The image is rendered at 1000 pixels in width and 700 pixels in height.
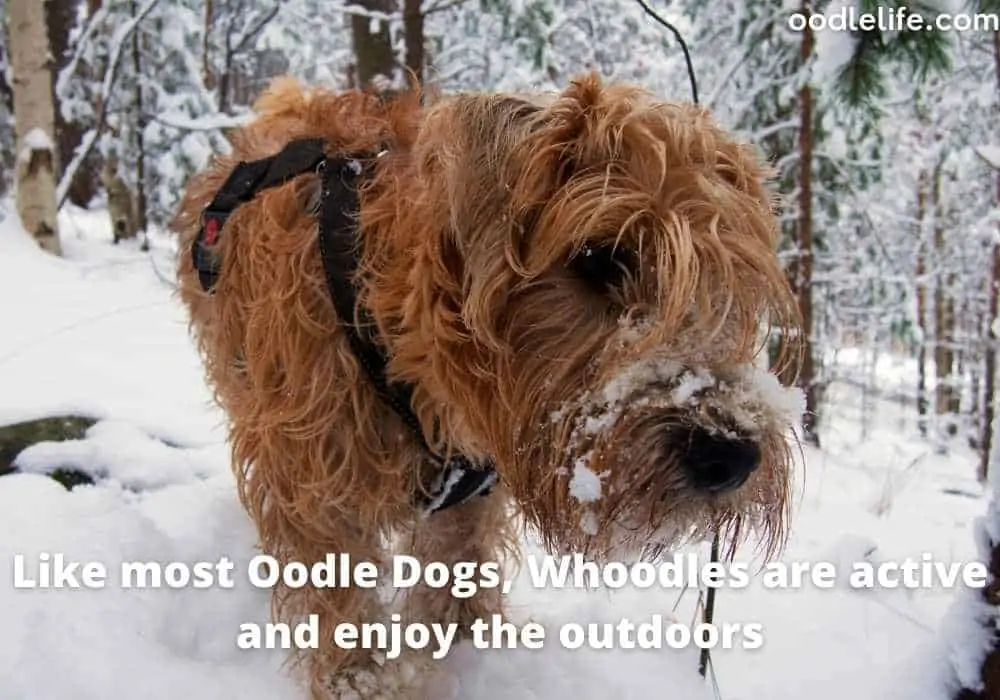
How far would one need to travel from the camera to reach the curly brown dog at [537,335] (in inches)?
72.0

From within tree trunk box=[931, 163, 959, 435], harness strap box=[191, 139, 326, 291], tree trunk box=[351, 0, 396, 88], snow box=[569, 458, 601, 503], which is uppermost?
tree trunk box=[351, 0, 396, 88]

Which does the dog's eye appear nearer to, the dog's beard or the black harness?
the dog's beard

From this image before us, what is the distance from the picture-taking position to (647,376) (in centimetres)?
182

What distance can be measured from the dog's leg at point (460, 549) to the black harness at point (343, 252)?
22 centimetres

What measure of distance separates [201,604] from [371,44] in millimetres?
5145

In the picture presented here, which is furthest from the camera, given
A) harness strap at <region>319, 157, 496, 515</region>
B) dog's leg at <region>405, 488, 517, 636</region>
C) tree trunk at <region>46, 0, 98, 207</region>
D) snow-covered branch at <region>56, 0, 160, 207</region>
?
tree trunk at <region>46, 0, 98, 207</region>

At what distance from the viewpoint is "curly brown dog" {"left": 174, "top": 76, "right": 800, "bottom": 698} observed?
1.83 meters

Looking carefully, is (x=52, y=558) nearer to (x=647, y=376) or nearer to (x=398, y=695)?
(x=398, y=695)

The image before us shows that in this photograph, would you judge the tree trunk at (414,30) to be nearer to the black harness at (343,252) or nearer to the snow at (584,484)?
the black harness at (343,252)

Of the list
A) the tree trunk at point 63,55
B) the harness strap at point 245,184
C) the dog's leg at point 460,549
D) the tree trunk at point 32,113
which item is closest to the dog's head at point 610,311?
the harness strap at point 245,184

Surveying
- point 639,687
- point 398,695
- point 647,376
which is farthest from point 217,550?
point 647,376

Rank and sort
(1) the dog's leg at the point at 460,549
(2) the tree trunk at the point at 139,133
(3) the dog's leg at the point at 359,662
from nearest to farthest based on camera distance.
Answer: (3) the dog's leg at the point at 359,662 < (1) the dog's leg at the point at 460,549 < (2) the tree trunk at the point at 139,133

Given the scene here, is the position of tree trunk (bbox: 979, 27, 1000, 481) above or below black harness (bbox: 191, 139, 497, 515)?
below

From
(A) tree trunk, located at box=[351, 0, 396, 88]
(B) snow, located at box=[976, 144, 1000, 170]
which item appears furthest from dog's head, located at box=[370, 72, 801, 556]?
(A) tree trunk, located at box=[351, 0, 396, 88]
